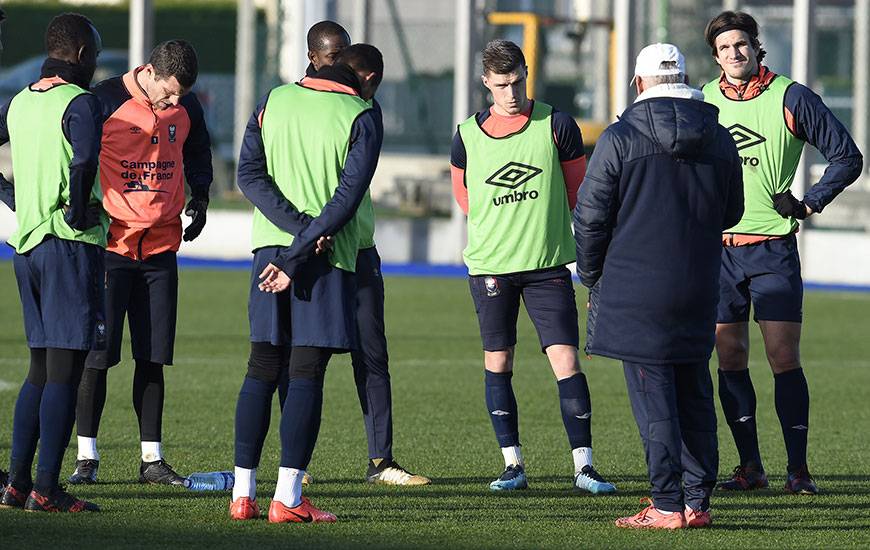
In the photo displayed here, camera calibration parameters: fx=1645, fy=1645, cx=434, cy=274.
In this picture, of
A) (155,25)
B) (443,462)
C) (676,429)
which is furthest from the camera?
(155,25)

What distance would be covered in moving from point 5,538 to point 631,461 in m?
3.43

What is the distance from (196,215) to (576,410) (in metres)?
1.97

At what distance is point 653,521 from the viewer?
6.33 meters

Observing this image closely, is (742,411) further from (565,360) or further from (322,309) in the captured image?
(322,309)

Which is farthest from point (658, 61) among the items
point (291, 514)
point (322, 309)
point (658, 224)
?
point (291, 514)

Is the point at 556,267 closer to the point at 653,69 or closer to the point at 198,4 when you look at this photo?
the point at 653,69

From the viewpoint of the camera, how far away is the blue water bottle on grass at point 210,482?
7.27 m

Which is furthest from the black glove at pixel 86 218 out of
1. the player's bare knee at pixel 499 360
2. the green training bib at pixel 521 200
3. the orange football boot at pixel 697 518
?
the orange football boot at pixel 697 518

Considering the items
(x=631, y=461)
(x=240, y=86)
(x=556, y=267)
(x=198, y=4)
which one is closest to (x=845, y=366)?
(x=631, y=461)

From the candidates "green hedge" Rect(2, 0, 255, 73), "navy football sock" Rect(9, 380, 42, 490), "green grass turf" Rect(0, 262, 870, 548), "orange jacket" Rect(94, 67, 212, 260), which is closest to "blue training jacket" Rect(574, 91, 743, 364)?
"green grass turf" Rect(0, 262, 870, 548)

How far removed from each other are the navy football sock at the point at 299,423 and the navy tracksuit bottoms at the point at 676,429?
1226mm

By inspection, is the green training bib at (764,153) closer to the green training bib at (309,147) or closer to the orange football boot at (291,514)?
the green training bib at (309,147)

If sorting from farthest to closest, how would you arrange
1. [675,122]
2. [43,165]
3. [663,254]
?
[43,165] < [663,254] < [675,122]

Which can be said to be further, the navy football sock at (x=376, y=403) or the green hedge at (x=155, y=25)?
the green hedge at (x=155, y=25)
